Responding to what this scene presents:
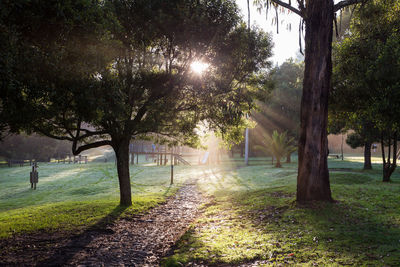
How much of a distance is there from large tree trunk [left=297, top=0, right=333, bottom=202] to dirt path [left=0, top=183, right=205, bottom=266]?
4.67 m

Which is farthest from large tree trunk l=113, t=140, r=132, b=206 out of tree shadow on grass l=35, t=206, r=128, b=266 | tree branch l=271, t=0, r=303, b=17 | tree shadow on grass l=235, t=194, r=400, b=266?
tree branch l=271, t=0, r=303, b=17

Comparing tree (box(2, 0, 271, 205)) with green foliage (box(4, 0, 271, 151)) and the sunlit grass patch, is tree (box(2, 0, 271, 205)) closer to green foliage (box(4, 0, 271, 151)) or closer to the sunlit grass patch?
green foliage (box(4, 0, 271, 151))

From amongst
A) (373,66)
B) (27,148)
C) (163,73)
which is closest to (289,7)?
(373,66)

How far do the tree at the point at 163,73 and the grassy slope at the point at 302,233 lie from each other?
12.7 feet

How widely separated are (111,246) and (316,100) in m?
7.75

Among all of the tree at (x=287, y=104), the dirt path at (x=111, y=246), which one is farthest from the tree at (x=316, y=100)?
the tree at (x=287, y=104)

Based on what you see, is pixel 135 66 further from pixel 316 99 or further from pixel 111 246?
pixel 316 99

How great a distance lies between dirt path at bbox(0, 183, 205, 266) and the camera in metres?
6.88

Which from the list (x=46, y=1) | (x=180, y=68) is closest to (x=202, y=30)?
(x=180, y=68)

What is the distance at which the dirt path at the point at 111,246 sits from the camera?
688 centimetres

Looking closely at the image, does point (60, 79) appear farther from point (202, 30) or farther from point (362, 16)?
point (362, 16)

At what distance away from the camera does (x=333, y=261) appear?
213 inches

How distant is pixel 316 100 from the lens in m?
9.35

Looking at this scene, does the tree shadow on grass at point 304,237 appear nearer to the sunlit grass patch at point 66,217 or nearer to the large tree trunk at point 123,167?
the sunlit grass patch at point 66,217
